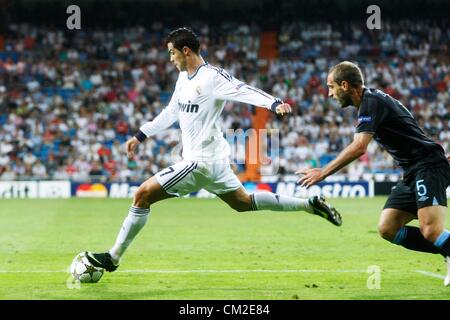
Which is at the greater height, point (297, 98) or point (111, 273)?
point (297, 98)

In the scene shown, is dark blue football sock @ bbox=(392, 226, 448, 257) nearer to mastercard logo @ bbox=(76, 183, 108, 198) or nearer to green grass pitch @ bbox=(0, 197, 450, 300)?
green grass pitch @ bbox=(0, 197, 450, 300)

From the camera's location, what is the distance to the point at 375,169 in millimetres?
29578

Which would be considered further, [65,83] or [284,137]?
[65,83]

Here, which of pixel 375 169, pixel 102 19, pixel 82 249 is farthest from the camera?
pixel 102 19

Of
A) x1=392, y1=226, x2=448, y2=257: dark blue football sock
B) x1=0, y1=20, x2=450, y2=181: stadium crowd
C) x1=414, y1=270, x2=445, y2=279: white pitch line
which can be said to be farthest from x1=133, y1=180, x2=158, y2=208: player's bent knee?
x1=0, y1=20, x2=450, y2=181: stadium crowd

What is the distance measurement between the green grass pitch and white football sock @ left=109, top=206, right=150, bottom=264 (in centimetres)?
35

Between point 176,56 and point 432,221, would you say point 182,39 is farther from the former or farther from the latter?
point 432,221

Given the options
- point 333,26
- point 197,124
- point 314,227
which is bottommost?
point 314,227

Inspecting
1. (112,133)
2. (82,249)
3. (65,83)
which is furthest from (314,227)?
(65,83)

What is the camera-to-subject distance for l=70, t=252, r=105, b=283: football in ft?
28.1

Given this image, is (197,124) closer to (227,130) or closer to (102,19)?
(227,130)

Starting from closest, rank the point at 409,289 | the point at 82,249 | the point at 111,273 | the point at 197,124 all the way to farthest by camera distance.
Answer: the point at 409,289
the point at 197,124
the point at 111,273
the point at 82,249

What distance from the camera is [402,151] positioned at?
7.93 metres

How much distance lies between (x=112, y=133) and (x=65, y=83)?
387cm
